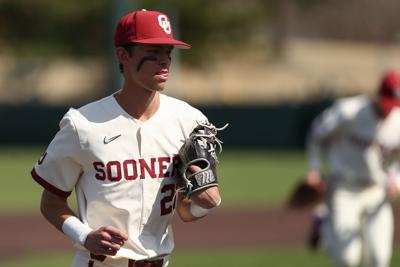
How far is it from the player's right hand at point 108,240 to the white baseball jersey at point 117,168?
0.17 m

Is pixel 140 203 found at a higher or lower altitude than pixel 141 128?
lower

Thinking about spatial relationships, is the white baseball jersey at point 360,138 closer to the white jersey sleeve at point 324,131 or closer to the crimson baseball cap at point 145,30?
the white jersey sleeve at point 324,131

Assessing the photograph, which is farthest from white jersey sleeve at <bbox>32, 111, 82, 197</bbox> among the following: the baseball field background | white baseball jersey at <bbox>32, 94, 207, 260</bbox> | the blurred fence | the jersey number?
the blurred fence

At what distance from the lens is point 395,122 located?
1039cm

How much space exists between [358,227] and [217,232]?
5.85 meters

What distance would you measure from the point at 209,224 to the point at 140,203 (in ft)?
37.2

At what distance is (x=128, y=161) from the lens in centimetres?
576

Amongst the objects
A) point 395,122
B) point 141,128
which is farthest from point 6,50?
point 141,128

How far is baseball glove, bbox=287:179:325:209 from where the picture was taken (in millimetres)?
10547

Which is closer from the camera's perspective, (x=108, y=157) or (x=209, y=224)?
(x=108, y=157)

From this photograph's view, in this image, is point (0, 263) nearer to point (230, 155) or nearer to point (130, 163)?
point (130, 163)

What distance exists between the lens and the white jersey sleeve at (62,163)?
573 centimetres

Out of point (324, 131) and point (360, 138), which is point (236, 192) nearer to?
point (324, 131)

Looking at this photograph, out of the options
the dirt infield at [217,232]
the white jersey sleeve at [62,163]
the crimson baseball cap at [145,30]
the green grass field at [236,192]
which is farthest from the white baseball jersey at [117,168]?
the dirt infield at [217,232]
